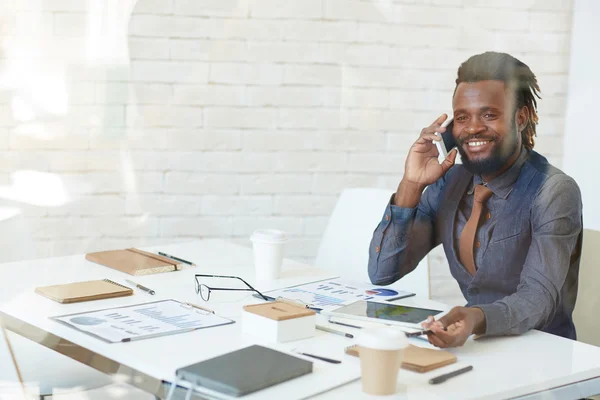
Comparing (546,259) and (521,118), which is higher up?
(521,118)

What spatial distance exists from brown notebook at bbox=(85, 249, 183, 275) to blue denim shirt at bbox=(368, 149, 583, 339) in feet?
1.60

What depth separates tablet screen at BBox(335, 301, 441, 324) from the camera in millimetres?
1317

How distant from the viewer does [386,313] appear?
1350mm

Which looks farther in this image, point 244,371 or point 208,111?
point 208,111

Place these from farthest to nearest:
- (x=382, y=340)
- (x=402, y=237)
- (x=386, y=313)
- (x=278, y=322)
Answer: (x=402, y=237) < (x=386, y=313) < (x=278, y=322) < (x=382, y=340)

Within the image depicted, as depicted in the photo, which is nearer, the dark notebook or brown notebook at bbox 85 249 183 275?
the dark notebook

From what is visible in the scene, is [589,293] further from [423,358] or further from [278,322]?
[278,322]

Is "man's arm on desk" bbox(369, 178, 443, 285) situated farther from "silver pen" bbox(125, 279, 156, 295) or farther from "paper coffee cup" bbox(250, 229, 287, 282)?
"silver pen" bbox(125, 279, 156, 295)

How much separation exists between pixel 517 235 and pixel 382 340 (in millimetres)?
637

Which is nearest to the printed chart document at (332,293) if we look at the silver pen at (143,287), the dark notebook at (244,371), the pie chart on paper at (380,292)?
the pie chart on paper at (380,292)

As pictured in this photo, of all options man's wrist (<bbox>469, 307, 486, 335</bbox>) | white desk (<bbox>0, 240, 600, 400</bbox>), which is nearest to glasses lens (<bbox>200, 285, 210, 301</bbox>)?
white desk (<bbox>0, 240, 600, 400</bbox>)

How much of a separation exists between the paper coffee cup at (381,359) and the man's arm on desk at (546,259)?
343 mm

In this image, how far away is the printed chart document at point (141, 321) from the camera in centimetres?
120

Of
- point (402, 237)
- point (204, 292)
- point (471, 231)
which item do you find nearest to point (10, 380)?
point (204, 292)
